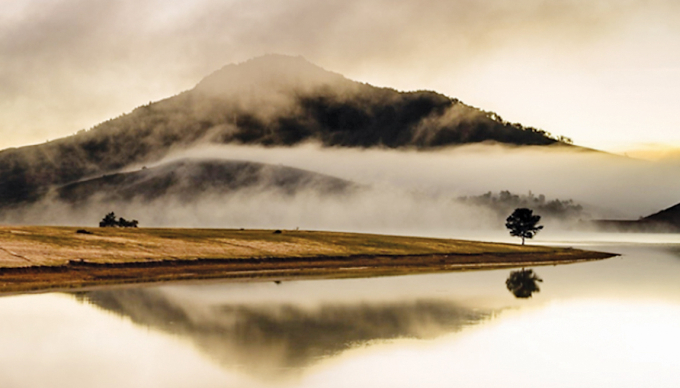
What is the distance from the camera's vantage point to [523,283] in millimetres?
91562

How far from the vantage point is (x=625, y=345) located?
145 ft

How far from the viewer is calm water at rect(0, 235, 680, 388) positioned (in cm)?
3528

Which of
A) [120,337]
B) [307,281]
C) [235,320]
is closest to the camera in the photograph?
[120,337]

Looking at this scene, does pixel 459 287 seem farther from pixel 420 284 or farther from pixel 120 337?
pixel 120 337

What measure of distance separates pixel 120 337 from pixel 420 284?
149 feet

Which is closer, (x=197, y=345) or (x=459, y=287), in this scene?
(x=197, y=345)

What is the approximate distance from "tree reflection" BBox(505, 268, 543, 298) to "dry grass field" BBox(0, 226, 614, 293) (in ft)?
39.7

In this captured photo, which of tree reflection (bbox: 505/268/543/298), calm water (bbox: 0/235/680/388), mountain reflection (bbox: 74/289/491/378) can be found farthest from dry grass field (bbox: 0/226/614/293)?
mountain reflection (bbox: 74/289/491/378)

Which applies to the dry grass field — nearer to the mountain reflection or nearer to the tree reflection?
the tree reflection

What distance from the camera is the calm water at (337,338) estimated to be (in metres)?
35.3

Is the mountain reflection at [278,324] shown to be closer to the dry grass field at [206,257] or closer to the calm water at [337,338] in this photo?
the calm water at [337,338]

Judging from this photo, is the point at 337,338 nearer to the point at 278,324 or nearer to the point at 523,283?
the point at 278,324

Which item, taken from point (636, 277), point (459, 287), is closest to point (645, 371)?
point (459, 287)

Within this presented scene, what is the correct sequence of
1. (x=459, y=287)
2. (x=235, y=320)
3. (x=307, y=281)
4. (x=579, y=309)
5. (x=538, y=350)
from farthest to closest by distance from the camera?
(x=307, y=281) < (x=459, y=287) < (x=579, y=309) < (x=235, y=320) < (x=538, y=350)
